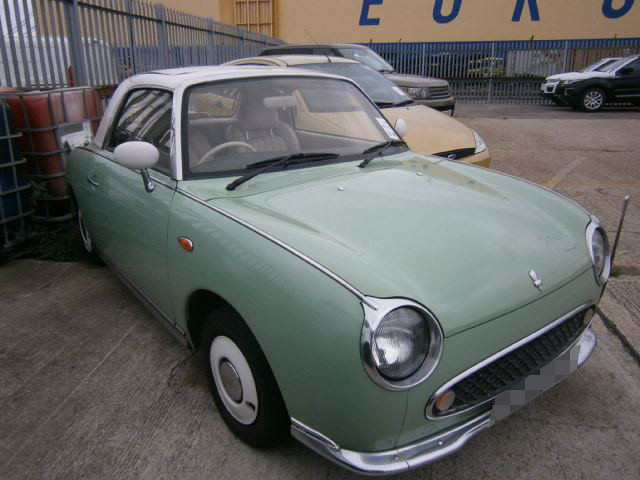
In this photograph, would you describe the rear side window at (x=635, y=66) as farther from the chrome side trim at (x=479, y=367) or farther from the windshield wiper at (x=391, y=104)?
the chrome side trim at (x=479, y=367)

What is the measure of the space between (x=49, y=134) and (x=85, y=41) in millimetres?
2407

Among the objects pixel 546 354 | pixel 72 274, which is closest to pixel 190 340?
pixel 546 354

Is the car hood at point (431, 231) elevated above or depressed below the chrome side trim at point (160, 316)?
above

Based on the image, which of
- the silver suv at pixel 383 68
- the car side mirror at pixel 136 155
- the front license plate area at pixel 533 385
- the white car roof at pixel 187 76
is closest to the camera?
the front license plate area at pixel 533 385

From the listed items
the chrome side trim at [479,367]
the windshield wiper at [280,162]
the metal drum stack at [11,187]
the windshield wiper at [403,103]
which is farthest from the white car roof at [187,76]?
the windshield wiper at [403,103]

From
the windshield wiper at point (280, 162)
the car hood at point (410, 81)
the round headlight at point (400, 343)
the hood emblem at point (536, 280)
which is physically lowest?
the round headlight at point (400, 343)

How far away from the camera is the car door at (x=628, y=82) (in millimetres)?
14672

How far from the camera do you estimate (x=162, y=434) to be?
99.2 inches

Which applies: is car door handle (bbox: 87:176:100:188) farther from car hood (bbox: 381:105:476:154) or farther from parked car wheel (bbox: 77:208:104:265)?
car hood (bbox: 381:105:476:154)

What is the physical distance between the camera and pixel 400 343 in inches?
69.4

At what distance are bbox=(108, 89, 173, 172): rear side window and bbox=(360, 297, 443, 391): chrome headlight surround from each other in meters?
1.60

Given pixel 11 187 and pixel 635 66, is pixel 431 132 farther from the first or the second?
pixel 635 66

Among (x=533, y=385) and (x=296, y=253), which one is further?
(x=533, y=385)

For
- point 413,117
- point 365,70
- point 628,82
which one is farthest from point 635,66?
point 413,117
